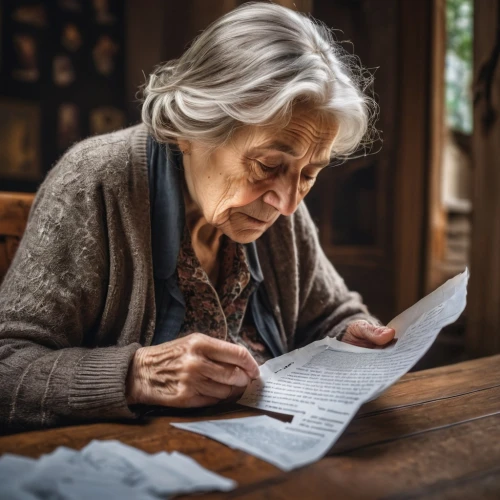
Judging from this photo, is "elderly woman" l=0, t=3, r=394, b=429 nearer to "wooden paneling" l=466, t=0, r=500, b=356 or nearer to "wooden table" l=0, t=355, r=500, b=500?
"wooden table" l=0, t=355, r=500, b=500

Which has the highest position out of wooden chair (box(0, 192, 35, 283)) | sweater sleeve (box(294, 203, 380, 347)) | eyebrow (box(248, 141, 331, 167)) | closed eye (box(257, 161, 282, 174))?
eyebrow (box(248, 141, 331, 167))

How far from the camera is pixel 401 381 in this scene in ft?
4.23

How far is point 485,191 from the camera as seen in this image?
2922mm

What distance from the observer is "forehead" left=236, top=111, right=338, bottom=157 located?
1.20 m

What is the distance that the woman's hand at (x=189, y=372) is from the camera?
101cm

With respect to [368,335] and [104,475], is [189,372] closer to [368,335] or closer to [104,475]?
[104,475]

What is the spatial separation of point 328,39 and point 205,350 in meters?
0.80

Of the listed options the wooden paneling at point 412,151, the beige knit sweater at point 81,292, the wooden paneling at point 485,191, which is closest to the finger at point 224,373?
the beige knit sweater at point 81,292

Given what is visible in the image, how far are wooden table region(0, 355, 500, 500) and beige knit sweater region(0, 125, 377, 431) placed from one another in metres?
0.10

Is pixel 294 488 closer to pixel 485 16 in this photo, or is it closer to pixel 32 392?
pixel 32 392

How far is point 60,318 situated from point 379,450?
662 mm

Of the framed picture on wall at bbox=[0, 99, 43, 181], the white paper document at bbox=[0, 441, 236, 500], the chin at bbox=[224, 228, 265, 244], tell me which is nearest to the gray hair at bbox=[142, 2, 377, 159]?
the chin at bbox=[224, 228, 265, 244]

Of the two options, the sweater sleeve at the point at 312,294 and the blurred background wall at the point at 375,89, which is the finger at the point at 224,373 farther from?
the blurred background wall at the point at 375,89

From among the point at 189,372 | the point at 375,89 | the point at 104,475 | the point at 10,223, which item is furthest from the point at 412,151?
the point at 104,475
